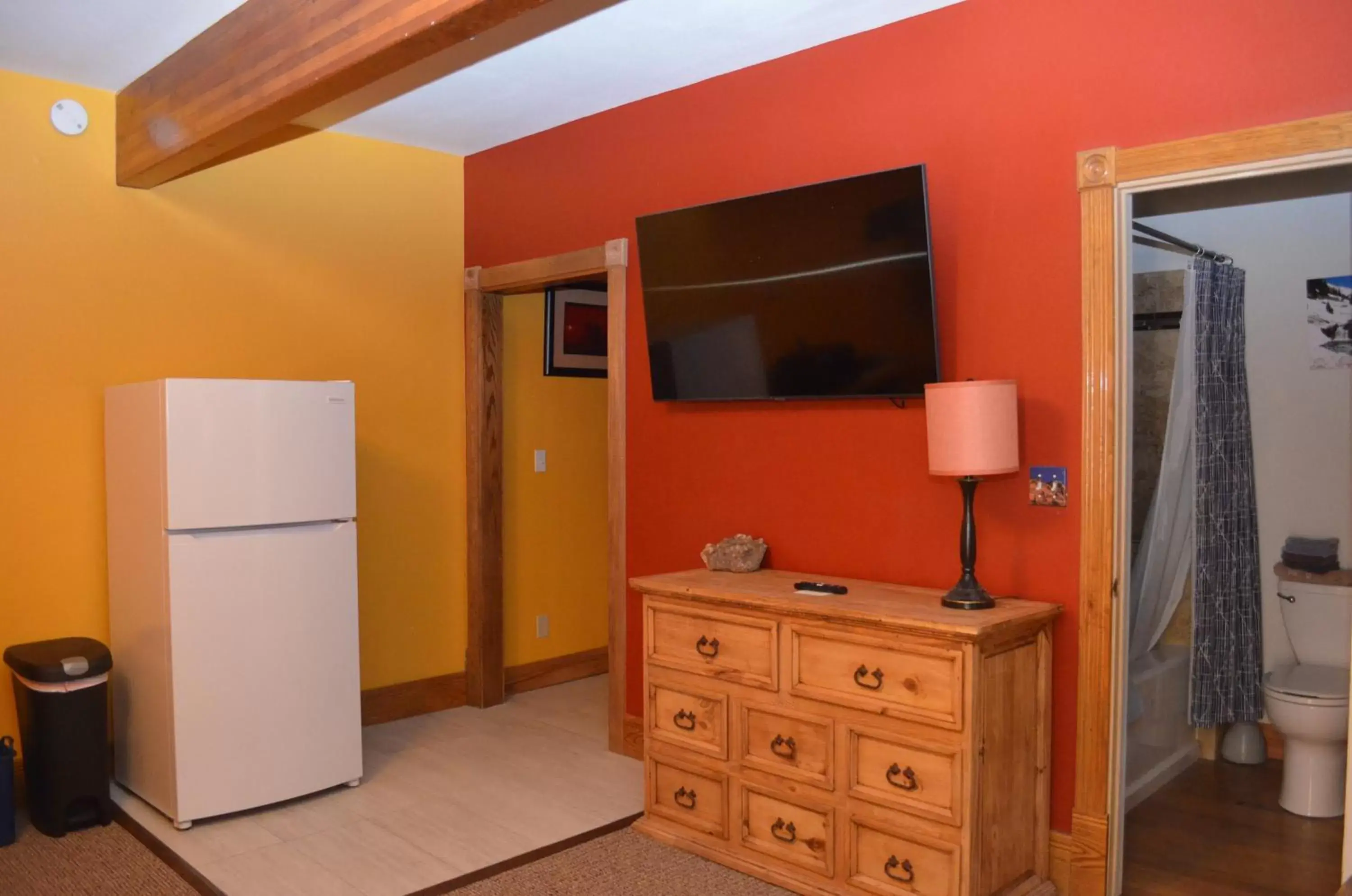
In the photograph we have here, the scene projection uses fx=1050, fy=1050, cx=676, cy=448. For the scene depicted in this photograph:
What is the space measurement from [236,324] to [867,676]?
285 cm

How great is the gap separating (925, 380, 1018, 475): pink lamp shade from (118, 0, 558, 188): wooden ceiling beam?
54.9 inches

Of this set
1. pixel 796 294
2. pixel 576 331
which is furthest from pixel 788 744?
pixel 576 331

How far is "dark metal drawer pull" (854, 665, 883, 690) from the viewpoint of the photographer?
9.04 feet

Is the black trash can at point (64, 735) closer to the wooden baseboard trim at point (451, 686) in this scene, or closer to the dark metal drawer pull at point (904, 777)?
the wooden baseboard trim at point (451, 686)

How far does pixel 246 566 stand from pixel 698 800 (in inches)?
65.6

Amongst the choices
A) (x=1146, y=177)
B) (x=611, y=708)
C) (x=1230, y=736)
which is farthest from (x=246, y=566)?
(x=1230, y=736)

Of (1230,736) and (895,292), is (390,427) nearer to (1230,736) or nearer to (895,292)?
(895,292)

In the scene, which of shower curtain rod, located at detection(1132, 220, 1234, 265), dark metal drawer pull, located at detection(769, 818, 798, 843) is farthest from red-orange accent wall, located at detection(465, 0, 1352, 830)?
shower curtain rod, located at detection(1132, 220, 1234, 265)

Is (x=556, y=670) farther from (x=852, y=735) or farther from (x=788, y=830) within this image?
(x=852, y=735)

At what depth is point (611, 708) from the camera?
4.20 m

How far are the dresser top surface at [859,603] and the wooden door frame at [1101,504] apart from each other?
0.16 metres

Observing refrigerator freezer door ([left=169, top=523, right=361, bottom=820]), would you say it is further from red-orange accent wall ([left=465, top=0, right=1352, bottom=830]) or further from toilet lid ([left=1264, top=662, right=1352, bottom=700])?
toilet lid ([left=1264, top=662, right=1352, bottom=700])

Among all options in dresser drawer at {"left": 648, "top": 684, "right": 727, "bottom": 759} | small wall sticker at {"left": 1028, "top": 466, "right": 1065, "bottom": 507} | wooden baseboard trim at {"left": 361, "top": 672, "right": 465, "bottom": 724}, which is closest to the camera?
small wall sticker at {"left": 1028, "top": 466, "right": 1065, "bottom": 507}

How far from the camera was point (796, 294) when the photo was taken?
10.9 feet
